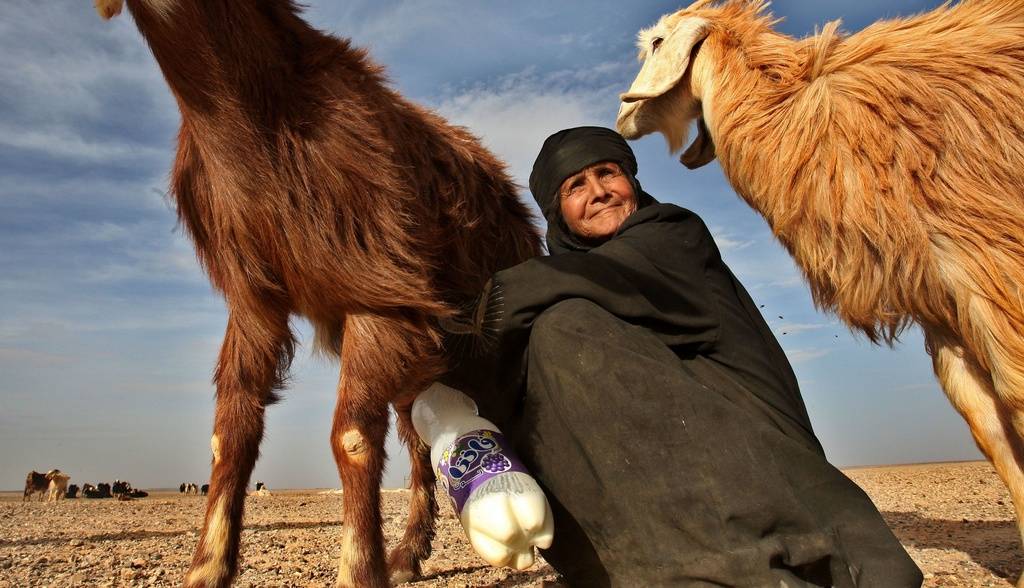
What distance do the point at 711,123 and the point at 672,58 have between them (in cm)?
45

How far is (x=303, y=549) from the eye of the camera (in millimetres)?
5023

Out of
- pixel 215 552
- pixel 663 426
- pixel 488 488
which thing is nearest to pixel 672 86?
pixel 663 426

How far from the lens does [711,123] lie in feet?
12.4

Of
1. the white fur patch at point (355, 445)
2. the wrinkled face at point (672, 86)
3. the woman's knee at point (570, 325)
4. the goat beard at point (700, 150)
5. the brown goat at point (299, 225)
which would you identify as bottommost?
the white fur patch at point (355, 445)

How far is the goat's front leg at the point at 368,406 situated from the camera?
2566 mm

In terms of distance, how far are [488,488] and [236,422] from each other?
1355 millimetres

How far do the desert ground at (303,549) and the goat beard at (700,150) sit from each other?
251cm

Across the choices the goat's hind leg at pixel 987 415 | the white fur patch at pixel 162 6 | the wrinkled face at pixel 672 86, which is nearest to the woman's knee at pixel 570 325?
the white fur patch at pixel 162 6

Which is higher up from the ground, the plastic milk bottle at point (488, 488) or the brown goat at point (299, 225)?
the brown goat at point (299, 225)

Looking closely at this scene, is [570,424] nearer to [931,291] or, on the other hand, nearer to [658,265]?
[658,265]

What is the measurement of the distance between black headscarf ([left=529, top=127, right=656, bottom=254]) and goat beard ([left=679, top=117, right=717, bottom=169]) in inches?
42.8

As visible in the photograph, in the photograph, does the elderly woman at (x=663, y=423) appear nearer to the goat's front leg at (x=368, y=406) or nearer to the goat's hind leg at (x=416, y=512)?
the goat's front leg at (x=368, y=406)

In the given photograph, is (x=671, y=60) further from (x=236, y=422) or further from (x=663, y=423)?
(x=236, y=422)

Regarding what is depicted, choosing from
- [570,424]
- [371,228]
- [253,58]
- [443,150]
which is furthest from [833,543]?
[253,58]
